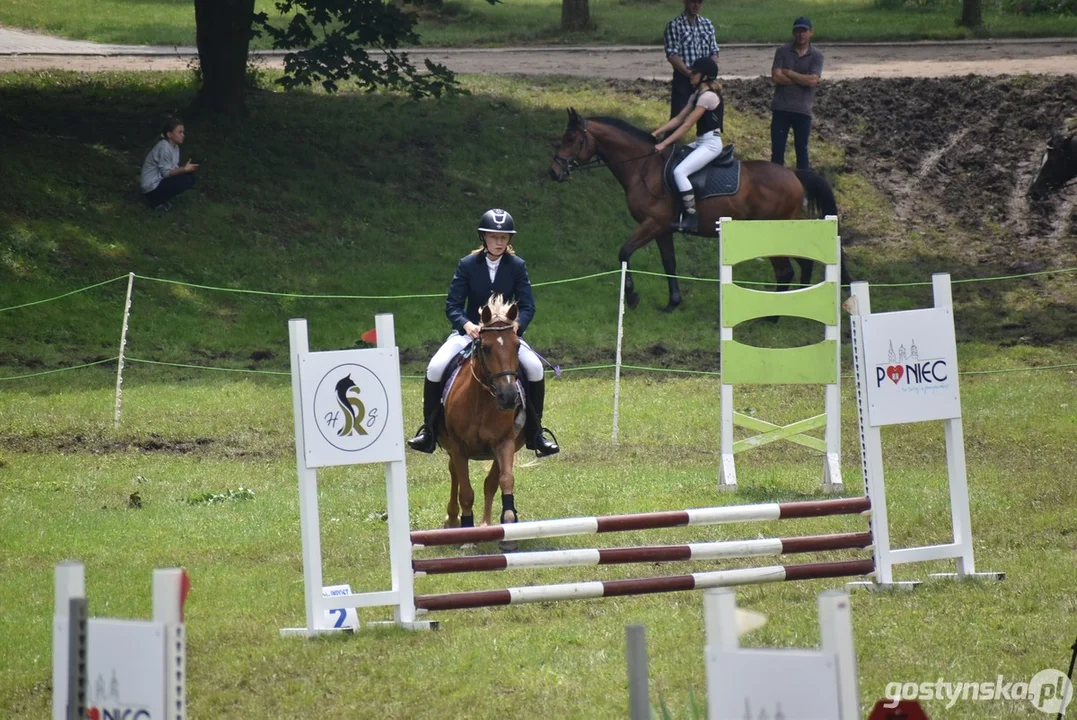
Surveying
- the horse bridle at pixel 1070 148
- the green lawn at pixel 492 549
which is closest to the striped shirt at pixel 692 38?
the horse bridle at pixel 1070 148

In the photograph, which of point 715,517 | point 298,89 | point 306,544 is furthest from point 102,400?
point 298,89

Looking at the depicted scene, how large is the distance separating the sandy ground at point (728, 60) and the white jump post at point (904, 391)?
1821 cm

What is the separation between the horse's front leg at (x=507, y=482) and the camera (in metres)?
9.76

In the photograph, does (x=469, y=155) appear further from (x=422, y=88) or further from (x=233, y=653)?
(x=233, y=653)

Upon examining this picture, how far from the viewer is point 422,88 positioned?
→ 22.7 m

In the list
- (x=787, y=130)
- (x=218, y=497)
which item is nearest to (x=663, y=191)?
(x=787, y=130)

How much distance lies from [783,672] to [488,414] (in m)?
6.66

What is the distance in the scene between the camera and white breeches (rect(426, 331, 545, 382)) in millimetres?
10328

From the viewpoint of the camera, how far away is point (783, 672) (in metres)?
3.47

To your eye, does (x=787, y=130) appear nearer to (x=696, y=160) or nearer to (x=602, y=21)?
(x=696, y=160)

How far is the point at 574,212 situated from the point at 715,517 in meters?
14.8

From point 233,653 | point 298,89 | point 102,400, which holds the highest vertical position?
point 298,89

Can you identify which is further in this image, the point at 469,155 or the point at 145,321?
the point at 469,155

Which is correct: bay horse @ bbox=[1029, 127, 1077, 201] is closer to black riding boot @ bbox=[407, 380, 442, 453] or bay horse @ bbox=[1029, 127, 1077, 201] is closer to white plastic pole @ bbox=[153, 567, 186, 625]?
black riding boot @ bbox=[407, 380, 442, 453]
